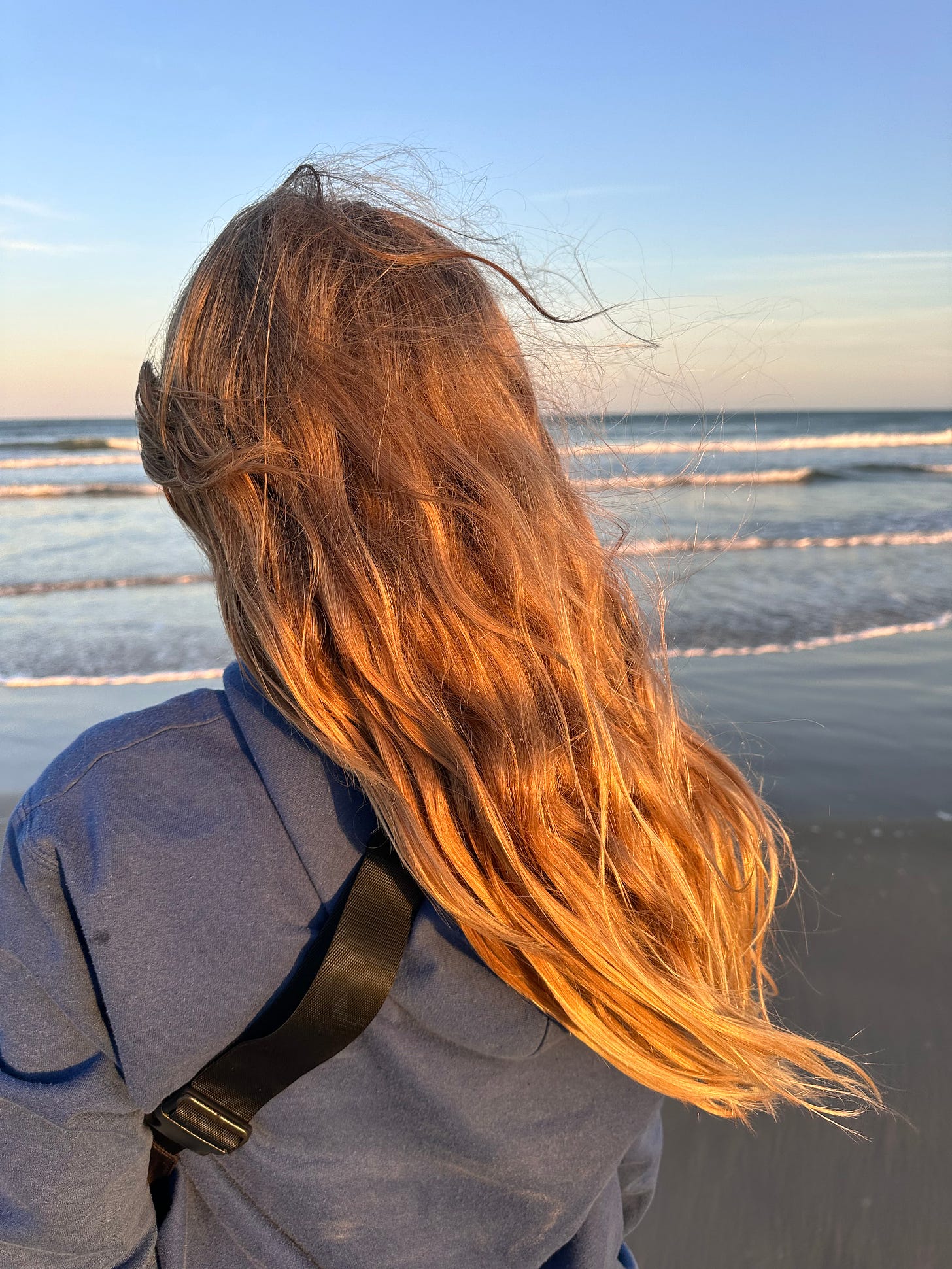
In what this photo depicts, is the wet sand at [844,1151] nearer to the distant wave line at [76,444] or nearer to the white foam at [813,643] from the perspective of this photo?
the white foam at [813,643]

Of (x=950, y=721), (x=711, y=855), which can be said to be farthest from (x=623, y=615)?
(x=950, y=721)

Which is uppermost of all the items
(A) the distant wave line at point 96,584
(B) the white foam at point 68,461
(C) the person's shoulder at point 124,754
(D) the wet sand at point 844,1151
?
(C) the person's shoulder at point 124,754

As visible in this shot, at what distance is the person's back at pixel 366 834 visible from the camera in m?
0.88

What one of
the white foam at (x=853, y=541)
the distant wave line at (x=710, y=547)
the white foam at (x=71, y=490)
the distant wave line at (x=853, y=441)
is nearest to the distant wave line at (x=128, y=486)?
the white foam at (x=71, y=490)

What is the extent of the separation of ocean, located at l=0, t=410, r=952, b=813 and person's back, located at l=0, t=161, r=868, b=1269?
29cm

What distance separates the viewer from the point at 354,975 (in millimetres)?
877

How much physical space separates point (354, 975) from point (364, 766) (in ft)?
0.65

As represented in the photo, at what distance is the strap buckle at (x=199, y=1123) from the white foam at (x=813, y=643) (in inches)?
170

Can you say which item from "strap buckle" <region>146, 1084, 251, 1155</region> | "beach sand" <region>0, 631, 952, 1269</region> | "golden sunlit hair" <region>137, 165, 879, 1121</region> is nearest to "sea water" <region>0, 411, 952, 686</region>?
"golden sunlit hair" <region>137, 165, 879, 1121</region>

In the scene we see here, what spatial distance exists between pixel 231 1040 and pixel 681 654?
4.48 meters

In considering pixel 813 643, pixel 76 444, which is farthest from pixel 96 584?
pixel 76 444

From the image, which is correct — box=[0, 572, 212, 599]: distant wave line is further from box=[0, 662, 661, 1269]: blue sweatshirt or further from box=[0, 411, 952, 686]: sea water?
box=[0, 662, 661, 1269]: blue sweatshirt

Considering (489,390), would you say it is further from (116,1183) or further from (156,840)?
(116,1183)

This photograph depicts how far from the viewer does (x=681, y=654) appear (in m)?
5.16
